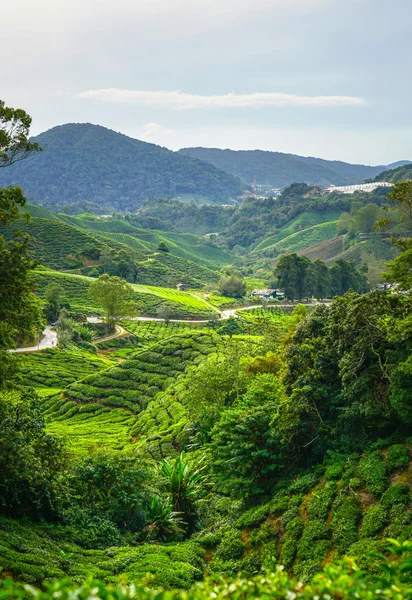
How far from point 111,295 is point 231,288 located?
1673 inches

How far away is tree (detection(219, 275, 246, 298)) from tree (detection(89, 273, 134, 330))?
3787 cm

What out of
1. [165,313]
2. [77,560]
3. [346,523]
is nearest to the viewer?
[77,560]

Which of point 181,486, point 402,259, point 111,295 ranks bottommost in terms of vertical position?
point 181,486

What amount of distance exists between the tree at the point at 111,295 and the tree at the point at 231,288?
37869 mm

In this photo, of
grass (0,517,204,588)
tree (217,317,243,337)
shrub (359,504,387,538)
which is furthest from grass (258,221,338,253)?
grass (0,517,204,588)

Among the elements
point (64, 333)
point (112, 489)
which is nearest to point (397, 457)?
point (112, 489)

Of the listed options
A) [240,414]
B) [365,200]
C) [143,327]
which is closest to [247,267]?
[365,200]

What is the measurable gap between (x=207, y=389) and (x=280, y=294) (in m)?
80.4

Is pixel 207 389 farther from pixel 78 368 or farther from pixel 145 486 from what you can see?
pixel 78 368

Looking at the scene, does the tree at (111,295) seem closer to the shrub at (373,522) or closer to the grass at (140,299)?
the grass at (140,299)

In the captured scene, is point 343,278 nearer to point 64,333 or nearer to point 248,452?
point 64,333

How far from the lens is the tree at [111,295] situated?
79.9 metres

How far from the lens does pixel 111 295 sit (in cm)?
8000

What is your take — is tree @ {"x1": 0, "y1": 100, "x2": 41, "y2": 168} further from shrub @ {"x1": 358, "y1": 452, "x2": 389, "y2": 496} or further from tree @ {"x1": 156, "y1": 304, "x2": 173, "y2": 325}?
tree @ {"x1": 156, "y1": 304, "x2": 173, "y2": 325}
